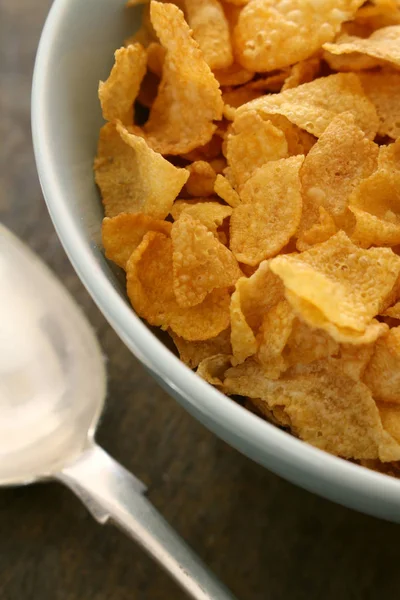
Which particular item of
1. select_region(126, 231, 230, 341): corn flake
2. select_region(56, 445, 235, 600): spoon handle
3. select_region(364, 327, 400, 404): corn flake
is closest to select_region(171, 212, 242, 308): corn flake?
select_region(126, 231, 230, 341): corn flake

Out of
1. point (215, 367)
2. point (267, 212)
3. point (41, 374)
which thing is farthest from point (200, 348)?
point (41, 374)

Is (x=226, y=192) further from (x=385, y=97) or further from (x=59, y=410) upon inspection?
(x=59, y=410)

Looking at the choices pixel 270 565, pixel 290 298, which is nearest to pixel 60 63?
pixel 290 298

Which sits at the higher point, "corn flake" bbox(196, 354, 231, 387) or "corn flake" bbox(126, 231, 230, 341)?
"corn flake" bbox(126, 231, 230, 341)

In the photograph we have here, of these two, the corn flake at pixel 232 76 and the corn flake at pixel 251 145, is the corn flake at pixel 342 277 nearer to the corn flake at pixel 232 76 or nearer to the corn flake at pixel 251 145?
the corn flake at pixel 251 145

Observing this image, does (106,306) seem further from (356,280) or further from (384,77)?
(384,77)

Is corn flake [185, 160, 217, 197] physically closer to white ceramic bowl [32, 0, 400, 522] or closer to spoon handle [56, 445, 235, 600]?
white ceramic bowl [32, 0, 400, 522]
